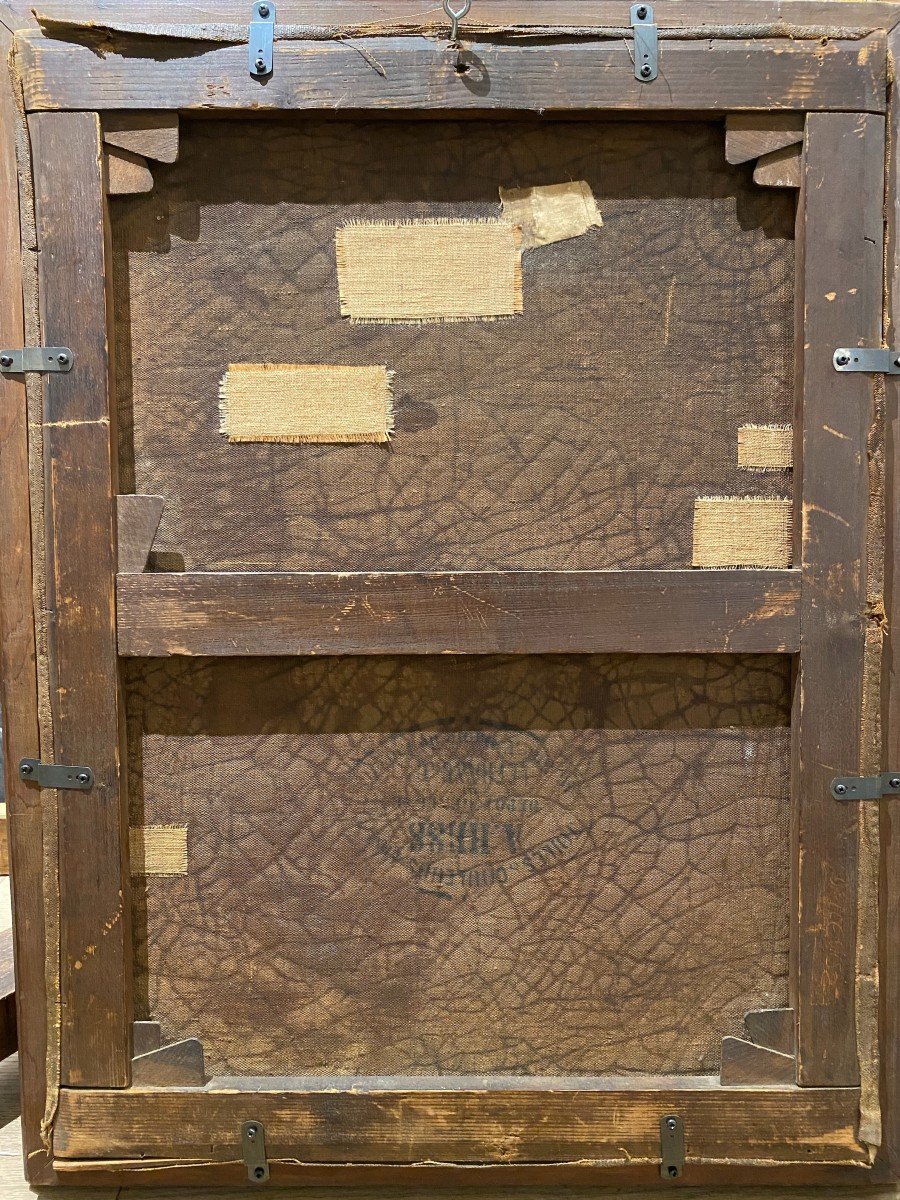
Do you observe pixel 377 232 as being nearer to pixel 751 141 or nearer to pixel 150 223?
pixel 150 223

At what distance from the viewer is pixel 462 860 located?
1.39 metres

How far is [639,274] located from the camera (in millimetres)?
1349

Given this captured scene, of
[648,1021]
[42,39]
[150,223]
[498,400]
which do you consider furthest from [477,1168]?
[42,39]

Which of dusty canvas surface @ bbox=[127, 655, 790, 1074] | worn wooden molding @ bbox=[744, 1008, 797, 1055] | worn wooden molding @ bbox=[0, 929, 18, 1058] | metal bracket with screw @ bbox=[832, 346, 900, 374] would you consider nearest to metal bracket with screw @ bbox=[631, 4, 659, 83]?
metal bracket with screw @ bbox=[832, 346, 900, 374]

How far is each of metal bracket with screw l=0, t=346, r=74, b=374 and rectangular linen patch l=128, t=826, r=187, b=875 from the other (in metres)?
0.70

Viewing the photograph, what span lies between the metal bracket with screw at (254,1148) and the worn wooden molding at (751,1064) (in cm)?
71

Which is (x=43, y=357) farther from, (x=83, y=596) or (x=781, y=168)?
(x=781, y=168)

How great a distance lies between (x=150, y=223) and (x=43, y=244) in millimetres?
154

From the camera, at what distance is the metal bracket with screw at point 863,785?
53.3 inches

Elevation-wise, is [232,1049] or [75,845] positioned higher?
[75,845]

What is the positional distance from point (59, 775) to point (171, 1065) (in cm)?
48

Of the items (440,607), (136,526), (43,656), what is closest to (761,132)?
(440,607)

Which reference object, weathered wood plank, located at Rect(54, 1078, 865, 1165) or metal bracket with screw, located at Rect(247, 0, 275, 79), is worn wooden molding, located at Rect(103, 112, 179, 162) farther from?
weathered wood plank, located at Rect(54, 1078, 865, 1165)

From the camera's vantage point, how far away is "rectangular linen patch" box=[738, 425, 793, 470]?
1.37 m
